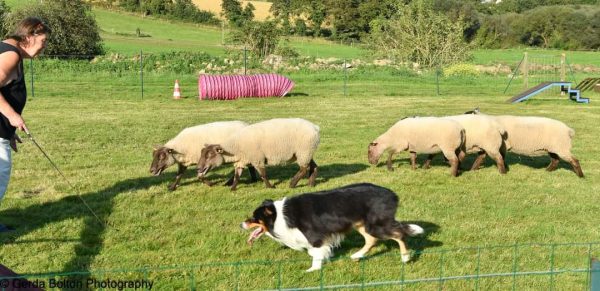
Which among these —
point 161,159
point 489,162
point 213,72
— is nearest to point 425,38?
point 213,72

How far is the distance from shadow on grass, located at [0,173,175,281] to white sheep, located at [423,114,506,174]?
5.26m

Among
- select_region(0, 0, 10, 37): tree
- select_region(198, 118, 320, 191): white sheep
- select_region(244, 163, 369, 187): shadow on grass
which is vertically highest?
select_region(0, 0, 10, 37): tree

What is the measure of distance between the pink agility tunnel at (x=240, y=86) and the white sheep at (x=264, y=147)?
1250 centimetres

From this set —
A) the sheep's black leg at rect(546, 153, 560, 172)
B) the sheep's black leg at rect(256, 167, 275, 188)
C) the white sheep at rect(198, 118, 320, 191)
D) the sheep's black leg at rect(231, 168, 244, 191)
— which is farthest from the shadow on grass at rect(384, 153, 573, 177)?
the sheep's black leg at rect(231, 168, 244, 191)

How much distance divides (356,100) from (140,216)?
598 inches

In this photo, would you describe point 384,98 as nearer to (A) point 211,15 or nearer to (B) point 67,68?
(B) point 67,68

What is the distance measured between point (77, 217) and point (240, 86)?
1471cm

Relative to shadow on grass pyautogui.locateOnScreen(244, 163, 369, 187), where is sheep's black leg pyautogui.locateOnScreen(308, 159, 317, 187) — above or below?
above

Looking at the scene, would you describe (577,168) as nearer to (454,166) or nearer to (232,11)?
(454,166)

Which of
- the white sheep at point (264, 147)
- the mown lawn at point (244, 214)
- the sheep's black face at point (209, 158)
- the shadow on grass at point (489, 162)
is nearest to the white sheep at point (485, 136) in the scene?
the mown lawn at point (244, 214)

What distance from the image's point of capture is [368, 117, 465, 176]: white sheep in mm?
9969

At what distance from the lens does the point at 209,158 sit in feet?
28.3

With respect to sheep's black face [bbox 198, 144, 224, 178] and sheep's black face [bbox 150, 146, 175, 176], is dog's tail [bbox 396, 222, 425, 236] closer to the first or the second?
sheep's black face [bbox 198, 144, 224, 178]

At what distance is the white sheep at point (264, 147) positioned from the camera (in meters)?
8.66
